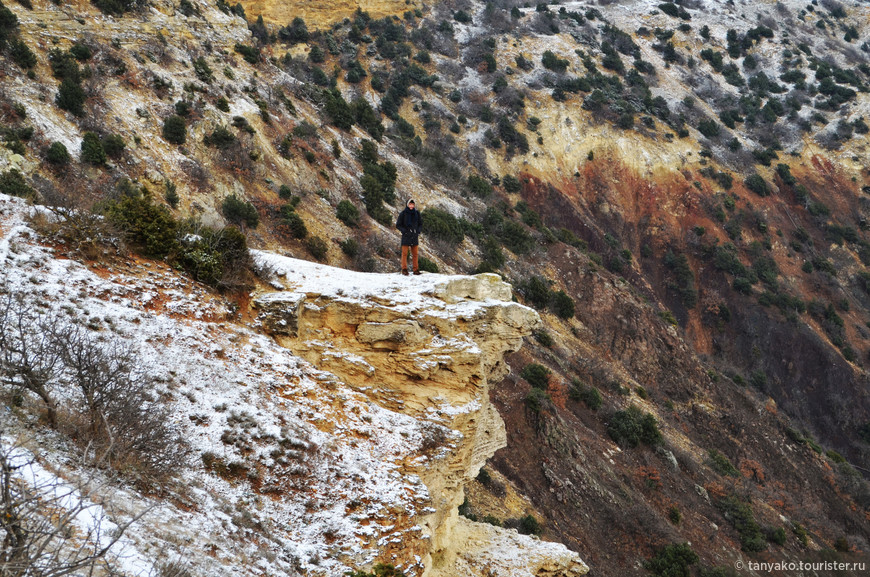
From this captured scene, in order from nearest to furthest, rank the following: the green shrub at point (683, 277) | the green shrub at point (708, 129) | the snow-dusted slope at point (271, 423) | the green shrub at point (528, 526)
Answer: the snow-dusted slope at point (271, 423)
the green shrub at point (528, 526)
the green shrub at point (683, 277)
the green shrub at point (708, 129)

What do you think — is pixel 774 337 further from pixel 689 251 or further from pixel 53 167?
pixel 53 167

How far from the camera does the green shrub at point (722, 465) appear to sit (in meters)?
28.7

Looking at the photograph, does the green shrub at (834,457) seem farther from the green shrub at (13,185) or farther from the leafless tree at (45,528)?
the green shrub at (13,185)

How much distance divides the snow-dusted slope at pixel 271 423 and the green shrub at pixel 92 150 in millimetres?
10696

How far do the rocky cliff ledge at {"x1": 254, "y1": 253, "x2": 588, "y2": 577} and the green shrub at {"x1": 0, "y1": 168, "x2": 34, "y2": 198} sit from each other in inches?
348

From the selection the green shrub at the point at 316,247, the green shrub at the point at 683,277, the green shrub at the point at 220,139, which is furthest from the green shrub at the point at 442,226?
the green shrub at the point at 683,277

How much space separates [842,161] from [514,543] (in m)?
64.4

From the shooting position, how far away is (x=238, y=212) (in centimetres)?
2262

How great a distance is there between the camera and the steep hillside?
20406 millimetres

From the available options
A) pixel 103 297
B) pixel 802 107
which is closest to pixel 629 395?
pixel 103 297

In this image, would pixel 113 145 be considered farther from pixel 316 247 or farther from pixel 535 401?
pixel 535 401

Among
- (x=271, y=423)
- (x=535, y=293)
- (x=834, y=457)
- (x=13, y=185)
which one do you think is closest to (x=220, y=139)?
(x=13, y=185)

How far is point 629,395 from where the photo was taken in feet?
102

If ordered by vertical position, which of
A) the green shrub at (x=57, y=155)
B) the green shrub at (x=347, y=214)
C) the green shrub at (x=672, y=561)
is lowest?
the green shrub at (x=672, y=561)
